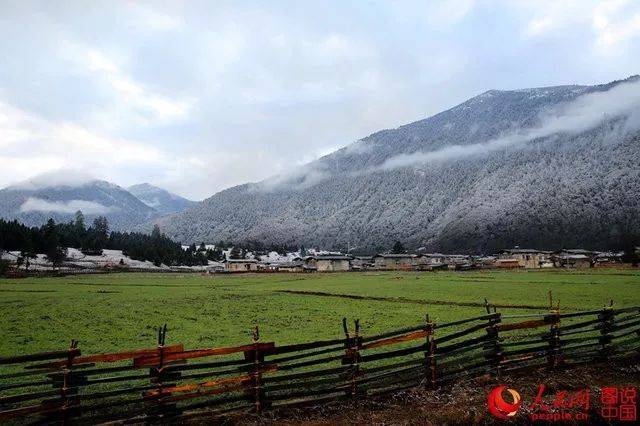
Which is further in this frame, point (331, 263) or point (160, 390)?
point (331, 263)

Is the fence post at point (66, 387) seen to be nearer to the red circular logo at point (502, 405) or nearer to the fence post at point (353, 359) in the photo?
the fence post at point (353, 359)

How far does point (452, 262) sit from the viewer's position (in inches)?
6693

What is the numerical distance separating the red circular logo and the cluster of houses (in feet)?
397

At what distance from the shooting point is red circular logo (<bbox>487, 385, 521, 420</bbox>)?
12.2 meters

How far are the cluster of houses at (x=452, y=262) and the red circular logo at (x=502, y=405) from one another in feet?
397

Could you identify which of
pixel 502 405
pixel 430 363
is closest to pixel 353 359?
pixel 430 363

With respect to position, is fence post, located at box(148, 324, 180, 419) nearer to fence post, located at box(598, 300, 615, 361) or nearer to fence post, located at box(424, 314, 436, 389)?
fence post, located at box(424, 314, 436, 389)

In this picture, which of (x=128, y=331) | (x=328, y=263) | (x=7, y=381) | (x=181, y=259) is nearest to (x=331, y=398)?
(x=7, y=381)

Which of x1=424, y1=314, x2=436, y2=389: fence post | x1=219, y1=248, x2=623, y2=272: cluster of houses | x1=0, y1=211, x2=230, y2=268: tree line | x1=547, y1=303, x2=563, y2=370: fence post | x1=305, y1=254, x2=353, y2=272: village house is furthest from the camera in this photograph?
x1=305, y1=254, x2=353, y2=272: village house

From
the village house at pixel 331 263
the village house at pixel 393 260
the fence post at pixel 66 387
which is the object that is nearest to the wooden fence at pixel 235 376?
the fence post at pixel 66 387

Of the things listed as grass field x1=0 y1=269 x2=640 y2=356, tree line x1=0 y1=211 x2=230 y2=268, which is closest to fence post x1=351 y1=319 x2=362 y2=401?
grass field x1=0 y1=269 x2=640 y2=356

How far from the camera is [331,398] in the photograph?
13.2 meters

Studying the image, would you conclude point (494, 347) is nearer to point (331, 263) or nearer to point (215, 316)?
point (215, 316)

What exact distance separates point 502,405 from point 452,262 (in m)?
164
